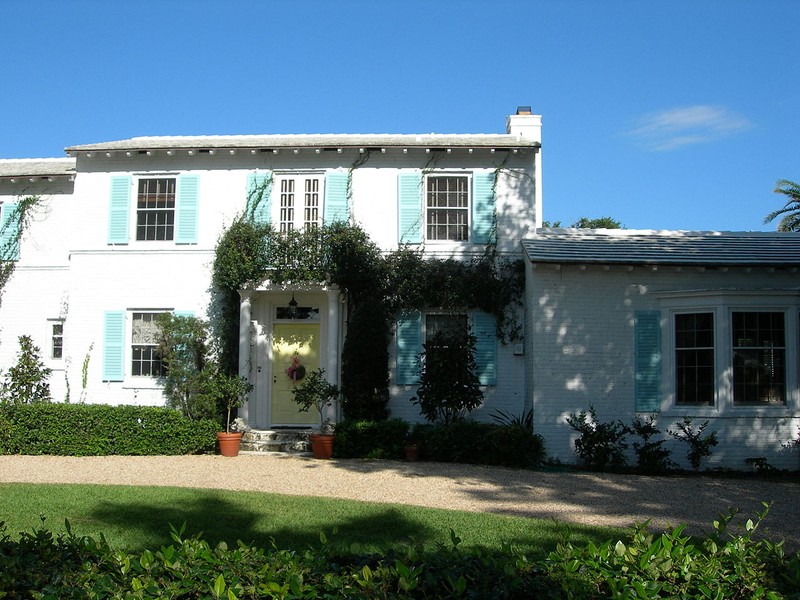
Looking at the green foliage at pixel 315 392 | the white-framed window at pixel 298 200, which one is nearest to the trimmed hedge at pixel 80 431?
the green foliage at pixel 315 392

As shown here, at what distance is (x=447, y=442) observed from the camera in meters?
13.4

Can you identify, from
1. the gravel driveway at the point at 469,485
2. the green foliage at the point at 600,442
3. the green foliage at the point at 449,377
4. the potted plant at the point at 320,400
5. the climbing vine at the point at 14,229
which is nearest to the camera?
the gravel driveway at the point at 469,485

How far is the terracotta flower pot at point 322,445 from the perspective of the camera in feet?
45.2

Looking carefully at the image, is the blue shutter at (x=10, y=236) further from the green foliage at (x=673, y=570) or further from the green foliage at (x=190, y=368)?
the green foliage at (x=673, y=570)

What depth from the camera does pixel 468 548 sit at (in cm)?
699

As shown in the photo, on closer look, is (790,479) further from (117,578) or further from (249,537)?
(117,578)

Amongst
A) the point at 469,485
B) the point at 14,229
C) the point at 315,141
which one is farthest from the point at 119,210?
the point at 469,485

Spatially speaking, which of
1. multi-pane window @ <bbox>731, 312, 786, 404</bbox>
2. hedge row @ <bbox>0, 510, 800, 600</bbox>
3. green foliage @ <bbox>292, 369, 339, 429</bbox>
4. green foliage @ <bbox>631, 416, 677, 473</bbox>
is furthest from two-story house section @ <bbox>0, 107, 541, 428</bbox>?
hedge row @ <bbox>0, 510, 800, 600</bbox>

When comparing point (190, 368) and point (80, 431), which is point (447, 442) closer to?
point (190, 368)

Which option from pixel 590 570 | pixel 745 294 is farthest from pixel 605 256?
pixel 590 570

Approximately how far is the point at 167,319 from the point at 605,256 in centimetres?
933

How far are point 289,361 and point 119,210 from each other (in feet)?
17.1

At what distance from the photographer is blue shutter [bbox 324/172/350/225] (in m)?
16.2

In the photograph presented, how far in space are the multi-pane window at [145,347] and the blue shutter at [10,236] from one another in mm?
3705
